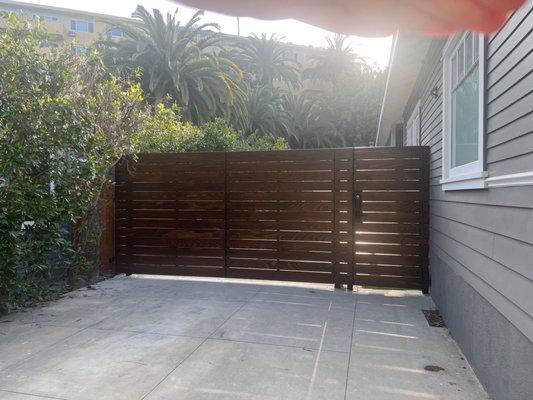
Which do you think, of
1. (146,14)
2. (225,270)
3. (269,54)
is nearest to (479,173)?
(269,54)

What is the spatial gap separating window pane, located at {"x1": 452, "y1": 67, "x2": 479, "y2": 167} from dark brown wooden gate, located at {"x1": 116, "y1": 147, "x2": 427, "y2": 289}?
1408 millimetres

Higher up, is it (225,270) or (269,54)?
Result: (269,54)

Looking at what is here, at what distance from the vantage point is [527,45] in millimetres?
2201

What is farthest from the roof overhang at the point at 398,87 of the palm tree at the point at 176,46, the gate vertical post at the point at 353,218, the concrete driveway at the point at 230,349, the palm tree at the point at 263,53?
the palm tree at the point at 263,53

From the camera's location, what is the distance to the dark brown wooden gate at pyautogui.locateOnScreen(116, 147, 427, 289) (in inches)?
221

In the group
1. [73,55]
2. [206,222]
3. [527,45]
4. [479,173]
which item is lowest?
[206,222]

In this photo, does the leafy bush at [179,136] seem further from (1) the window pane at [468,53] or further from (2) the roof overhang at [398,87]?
(1) the window pane at [468,53]

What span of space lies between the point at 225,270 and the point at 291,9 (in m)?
5.88

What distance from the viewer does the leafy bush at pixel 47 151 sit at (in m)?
4.26

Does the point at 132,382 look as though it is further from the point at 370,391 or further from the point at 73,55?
the point at 73,55

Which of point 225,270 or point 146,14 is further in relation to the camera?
point 225,270

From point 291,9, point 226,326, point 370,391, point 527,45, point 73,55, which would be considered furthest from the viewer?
point 73,55

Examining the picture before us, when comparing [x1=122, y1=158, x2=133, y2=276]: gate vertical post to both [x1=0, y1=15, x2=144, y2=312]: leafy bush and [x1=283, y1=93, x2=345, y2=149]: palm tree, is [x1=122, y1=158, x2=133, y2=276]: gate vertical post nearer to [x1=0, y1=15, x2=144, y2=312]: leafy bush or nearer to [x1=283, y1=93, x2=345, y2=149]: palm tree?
[x1=0, y1=15, x2=144, y2=312]: leafy bush

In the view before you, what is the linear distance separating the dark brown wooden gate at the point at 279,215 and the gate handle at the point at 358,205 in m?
0.01
